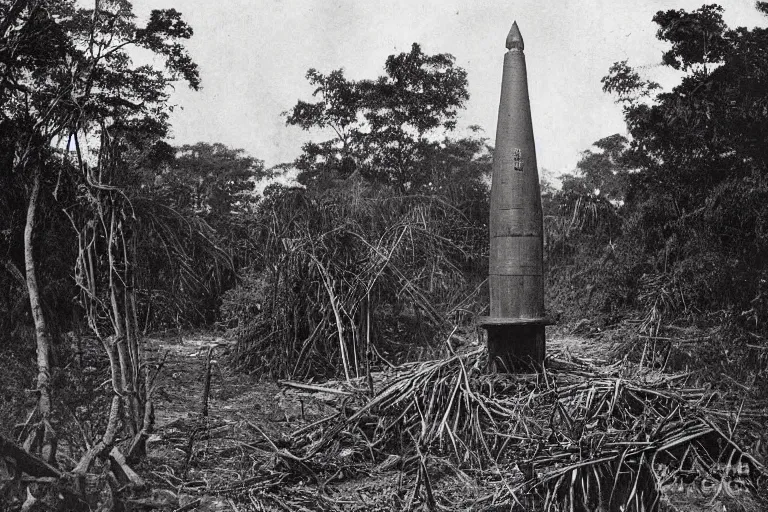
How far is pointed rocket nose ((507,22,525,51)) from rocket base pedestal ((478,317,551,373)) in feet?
9.66

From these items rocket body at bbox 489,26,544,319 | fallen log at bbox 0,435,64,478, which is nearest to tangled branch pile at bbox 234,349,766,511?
rocket body at bbox 489,26,544,319

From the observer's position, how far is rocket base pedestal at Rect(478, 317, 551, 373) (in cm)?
648

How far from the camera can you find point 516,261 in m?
6.55

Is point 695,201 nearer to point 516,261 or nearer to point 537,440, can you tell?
point 516,261

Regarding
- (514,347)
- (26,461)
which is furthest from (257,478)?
(514,347)

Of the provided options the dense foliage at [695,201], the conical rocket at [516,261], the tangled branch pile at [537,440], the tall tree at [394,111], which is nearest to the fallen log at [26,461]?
the tangled branch pile at [537,440]

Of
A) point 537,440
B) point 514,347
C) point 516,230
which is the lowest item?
point 537,440

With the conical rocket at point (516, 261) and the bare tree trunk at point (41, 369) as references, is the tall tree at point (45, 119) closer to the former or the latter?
the bare tree trunk at point (41, 369)

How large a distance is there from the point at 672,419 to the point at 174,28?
38.6 ft

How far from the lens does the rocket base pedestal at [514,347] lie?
6.48m

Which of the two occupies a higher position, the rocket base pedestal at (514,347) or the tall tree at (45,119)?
the tall tree at (45,119)

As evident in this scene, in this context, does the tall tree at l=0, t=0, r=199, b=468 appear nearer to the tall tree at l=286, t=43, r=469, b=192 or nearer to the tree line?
the tree line

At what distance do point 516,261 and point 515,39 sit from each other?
2431 millimetres

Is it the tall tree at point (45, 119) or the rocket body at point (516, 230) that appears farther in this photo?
the rocket body at point (516, 230)
